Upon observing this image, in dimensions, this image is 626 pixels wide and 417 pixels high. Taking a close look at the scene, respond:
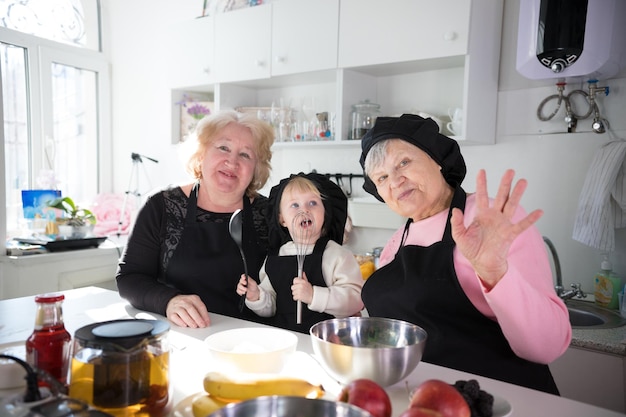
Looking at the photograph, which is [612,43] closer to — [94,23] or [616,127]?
[616,127]

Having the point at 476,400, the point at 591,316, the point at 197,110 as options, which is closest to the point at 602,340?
the point at 591,316

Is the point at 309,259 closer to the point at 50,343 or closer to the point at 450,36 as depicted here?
the point at 50,343

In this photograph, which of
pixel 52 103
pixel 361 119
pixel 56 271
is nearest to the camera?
pixel 361 119

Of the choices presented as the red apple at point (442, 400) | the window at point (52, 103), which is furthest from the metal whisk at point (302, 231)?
the window at point (52, 103)

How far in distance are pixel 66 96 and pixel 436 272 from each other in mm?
3576

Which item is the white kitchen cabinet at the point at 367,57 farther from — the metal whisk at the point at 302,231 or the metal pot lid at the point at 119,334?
the metal pot lid at the point at 119,334

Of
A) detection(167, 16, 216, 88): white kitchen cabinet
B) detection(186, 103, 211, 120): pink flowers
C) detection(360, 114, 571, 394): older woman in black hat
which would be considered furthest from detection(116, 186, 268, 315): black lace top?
detection(186, 103, 211, 120): pink flowers

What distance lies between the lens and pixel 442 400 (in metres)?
0.73

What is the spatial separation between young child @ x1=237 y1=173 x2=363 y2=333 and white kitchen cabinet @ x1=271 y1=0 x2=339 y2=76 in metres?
1.11

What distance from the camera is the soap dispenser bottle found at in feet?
6.97

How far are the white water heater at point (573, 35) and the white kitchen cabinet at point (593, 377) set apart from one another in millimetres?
1066

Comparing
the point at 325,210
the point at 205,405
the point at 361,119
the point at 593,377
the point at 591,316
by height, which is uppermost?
the point at 361,119

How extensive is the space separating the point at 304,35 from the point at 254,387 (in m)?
2.26

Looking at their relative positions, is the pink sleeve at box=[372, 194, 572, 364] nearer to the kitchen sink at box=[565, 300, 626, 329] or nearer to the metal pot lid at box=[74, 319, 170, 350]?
the metal pot lid at box=[74, 319, 170, 350]
